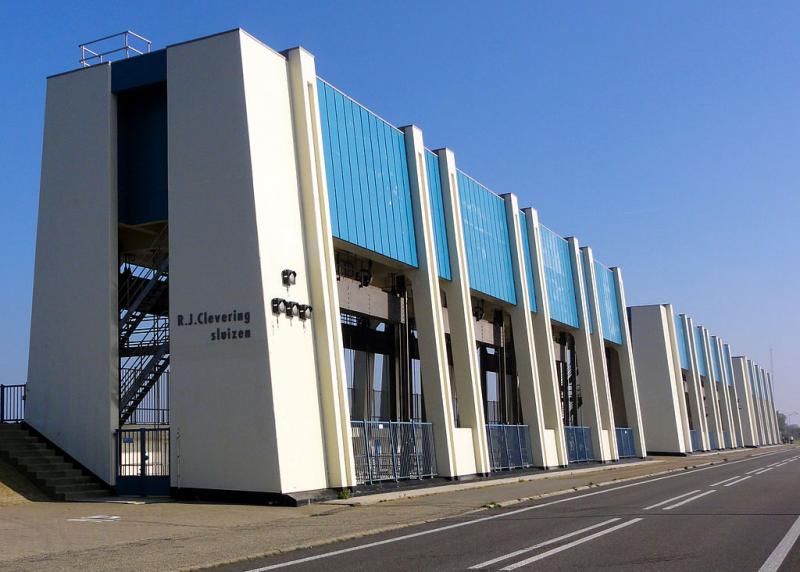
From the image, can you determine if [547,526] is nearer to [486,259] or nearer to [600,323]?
[486,259]

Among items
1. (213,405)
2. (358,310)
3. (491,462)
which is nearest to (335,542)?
(213,405)

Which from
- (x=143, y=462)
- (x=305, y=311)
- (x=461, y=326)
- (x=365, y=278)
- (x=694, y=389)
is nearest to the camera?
(x=305, y=311)

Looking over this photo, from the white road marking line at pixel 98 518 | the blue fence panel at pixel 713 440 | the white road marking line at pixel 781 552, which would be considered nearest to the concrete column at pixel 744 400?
the blue fence panel at pixel 713 440

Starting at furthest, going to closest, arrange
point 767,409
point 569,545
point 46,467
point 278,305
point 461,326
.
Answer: point 767,409 < point 461,326 < point 46,467 < point 278,305 < point 569,545

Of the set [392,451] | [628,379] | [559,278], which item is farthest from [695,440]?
[392,451]

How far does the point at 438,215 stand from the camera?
101 ft

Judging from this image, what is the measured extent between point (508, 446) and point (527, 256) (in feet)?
32.3

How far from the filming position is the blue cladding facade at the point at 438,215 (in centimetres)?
3052

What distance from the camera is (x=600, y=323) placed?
5000 cm

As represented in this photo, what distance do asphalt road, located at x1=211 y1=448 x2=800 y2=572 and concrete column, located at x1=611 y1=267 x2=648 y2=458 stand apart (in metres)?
35.8

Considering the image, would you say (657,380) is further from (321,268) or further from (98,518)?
(98,518)

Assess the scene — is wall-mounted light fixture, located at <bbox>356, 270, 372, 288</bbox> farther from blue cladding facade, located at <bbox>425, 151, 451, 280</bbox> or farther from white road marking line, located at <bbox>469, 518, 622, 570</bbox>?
white road marking line, located at <bbox>469, 518, 622, 570</bbox>

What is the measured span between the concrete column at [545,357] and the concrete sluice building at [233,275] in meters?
9.30

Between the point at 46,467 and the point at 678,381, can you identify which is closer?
the point at 46,467
